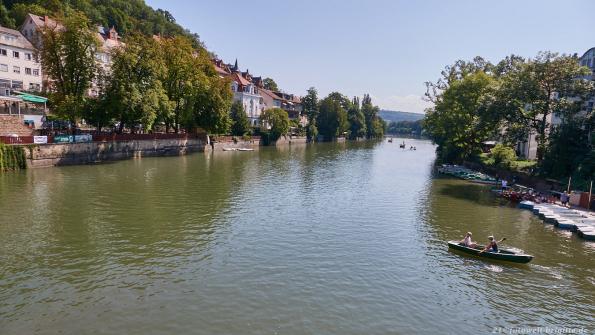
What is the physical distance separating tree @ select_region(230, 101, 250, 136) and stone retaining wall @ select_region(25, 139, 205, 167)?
63.5ft

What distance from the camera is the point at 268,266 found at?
23.4m

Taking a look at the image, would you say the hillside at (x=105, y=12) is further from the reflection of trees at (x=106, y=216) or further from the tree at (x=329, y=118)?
the tree at (x=329, y=118)

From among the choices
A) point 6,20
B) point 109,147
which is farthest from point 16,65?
point 6,20

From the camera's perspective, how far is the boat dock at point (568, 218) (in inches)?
1277

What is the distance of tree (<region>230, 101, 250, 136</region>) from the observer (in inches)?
4245

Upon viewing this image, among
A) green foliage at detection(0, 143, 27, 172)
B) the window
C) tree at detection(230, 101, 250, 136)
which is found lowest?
green foliage at detection(0, 143, 27, 172)

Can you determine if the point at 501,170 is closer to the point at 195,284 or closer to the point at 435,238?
the point at 435,238

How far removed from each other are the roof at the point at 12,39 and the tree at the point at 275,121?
61.5 m

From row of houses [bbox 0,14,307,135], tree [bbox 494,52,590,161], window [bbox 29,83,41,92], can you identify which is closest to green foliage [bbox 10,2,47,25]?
row of houses [bbox 0,14,307,135]

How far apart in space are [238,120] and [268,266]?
3475 inches

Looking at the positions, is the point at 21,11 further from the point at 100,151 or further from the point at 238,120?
the point at 100,151

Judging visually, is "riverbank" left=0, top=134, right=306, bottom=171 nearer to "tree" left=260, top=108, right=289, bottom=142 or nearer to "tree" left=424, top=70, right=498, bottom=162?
"tree" left=260, top=108, right=289, bottom=142

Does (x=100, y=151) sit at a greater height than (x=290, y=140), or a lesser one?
lesser

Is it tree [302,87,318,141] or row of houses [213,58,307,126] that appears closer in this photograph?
row of houses [213,58,307,126]
